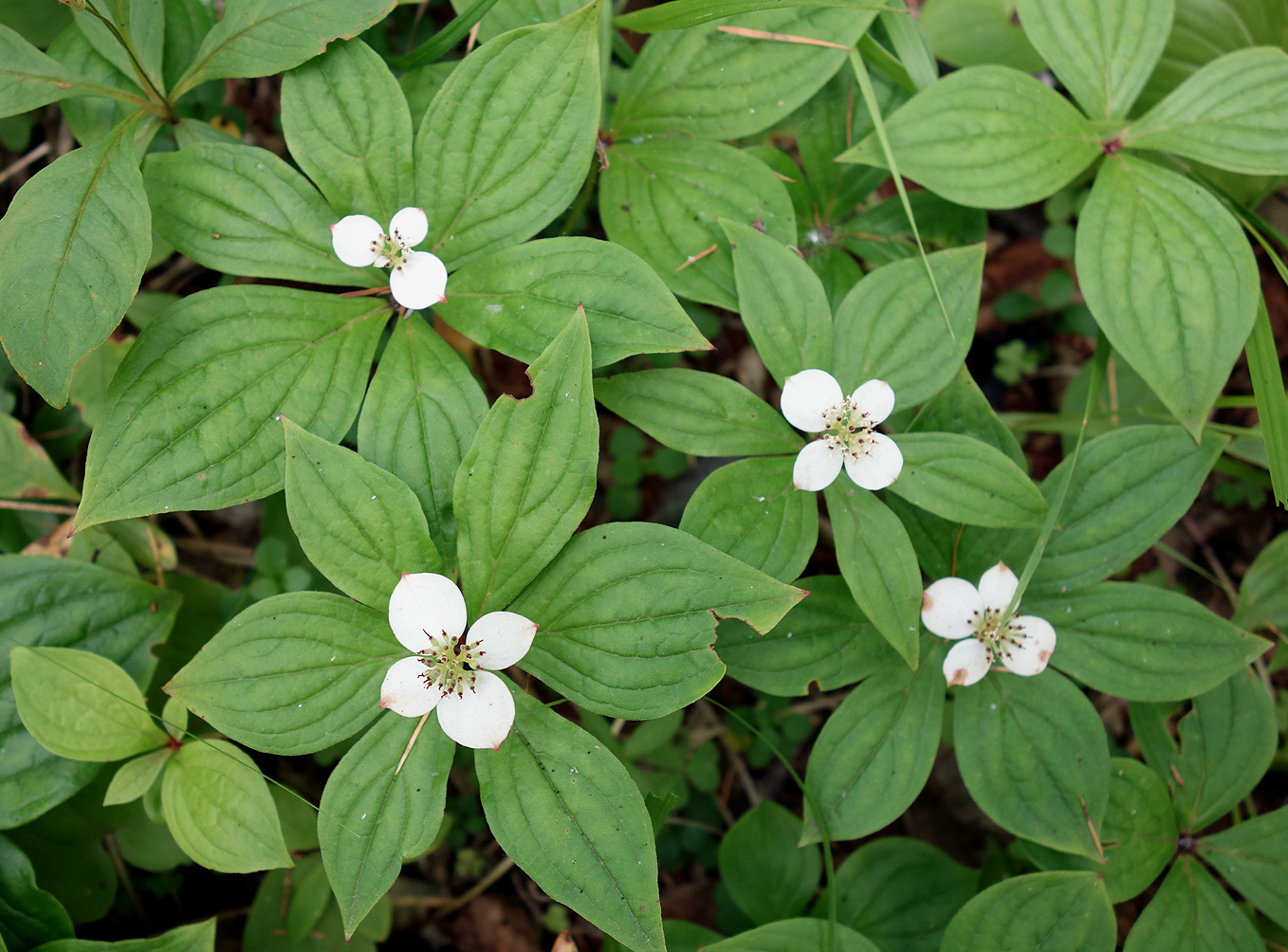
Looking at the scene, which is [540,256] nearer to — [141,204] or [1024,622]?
[141,204]

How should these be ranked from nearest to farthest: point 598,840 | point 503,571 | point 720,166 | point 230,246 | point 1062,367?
point 598,840 < point 503,571 < point 230,246 < point 720,166 < point 1062,367

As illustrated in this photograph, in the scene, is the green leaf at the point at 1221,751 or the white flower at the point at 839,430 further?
the green leaf at the point at 1221,751

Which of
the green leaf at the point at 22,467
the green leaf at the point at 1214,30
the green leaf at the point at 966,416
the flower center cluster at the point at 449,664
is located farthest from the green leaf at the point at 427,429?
the green leaf at the point at 1214,30

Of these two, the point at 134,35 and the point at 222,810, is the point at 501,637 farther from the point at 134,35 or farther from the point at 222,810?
the point at 134,35

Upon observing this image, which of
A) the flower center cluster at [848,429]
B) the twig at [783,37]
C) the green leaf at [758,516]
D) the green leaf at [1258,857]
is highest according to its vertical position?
the twig at [783,37]

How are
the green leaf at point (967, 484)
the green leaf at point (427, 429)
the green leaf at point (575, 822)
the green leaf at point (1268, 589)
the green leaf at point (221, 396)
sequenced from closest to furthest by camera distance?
the green leaf at point (575, 822)
the green leaf at point (221, 396)
the green leaf at point (427, 429)
the green leaf at point (967, 484)
the green leaf at point (1268, 589)

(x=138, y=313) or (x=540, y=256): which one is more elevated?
(x=540, y=256)

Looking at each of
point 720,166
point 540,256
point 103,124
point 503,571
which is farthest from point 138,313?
point 720,166

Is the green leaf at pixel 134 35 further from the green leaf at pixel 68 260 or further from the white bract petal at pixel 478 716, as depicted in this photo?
the white bract petal at pixel 478 716
